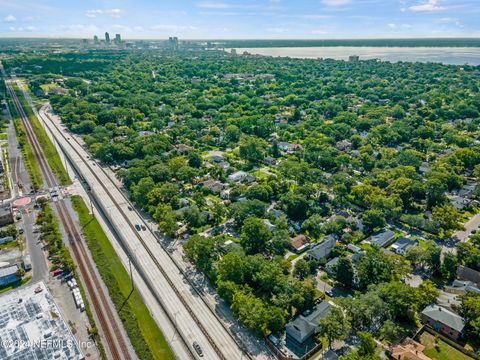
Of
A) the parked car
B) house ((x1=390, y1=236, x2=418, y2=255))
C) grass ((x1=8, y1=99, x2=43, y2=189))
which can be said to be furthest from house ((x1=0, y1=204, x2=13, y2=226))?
house ((x1=390, y1=236, x2=418, y2=255))

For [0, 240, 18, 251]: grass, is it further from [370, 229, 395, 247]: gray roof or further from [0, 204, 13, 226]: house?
[370, 229, 395, 247]: gray roof

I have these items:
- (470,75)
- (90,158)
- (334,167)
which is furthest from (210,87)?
(470,75)

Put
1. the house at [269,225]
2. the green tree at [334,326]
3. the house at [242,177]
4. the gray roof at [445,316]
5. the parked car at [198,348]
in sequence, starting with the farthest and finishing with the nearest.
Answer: the house at [242,177], the house at [269,225], the gray roof at [445,316], the parked car at [198,348], the green tree at [334,326]

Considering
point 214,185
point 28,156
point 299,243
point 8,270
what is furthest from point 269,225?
point 28,156

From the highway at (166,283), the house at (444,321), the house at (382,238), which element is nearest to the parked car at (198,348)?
the highway at (166,283)

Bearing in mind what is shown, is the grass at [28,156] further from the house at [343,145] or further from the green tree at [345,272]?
the house at [343,145]

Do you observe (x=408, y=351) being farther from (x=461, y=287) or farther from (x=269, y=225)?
(x=269, y=225)
